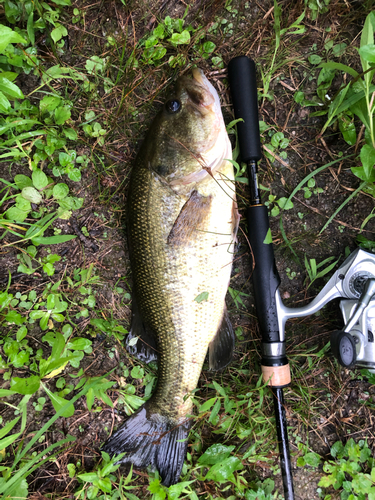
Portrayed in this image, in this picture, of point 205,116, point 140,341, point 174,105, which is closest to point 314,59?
point 205,116

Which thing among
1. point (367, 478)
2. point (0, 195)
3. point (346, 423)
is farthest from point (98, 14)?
point (367, 478)

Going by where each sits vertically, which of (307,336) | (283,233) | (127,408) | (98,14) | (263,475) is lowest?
(263,475)

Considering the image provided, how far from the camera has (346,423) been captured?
90.5 inches

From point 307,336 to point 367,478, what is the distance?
0.95 metres

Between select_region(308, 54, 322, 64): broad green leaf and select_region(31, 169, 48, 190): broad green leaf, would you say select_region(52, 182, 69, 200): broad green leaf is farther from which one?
select_region(308, 54, 322, 64): broad green leaf

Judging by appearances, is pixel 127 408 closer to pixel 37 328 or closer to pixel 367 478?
pixel 37 328

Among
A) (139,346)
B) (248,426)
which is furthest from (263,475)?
(139,346)

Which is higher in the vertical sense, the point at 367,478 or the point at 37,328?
the point at 37,328

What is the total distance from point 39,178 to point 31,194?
0.13 meters

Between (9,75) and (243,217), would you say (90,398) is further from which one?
(9,75)

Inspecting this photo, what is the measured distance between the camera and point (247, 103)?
2080mm

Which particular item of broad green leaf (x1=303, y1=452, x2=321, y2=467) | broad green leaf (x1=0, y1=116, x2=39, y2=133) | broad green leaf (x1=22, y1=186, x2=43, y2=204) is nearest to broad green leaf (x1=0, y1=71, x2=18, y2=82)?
broad green leaf (x1=0, y1=116, x2=39, y2=133)

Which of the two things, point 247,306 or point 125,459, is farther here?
point 247,306

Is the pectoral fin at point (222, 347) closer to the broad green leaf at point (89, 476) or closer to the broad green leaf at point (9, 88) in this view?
the broad green leaf at point (89, 476)
